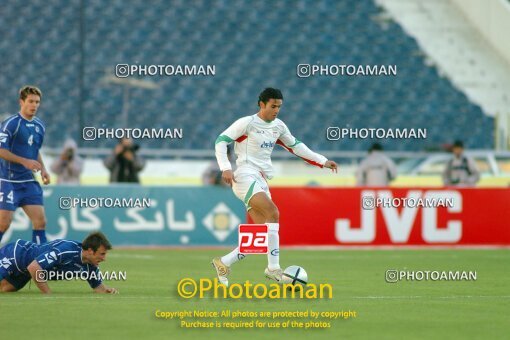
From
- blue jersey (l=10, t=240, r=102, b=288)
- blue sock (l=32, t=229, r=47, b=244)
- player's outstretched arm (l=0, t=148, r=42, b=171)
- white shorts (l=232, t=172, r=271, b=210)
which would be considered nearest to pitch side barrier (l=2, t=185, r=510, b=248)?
blue sock (l=32, t=229, r=47, b=244)

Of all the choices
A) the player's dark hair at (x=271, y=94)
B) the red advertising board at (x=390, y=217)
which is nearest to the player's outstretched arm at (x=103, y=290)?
the player's dark hair at (x=271, y=94)

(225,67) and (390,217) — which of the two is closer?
(390,217)

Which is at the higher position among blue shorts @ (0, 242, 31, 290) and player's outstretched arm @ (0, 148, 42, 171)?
player's outstretched arm @ (0, 148, 42, 171)

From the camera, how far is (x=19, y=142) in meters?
12.2

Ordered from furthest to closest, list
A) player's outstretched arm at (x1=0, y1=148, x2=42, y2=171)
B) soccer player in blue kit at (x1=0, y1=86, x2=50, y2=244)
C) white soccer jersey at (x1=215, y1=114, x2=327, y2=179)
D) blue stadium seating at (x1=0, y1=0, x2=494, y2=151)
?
blue stadium seating at (x1=0, y1=0, x2=494, y2=151), soccer player in blue kit at (x1=0, y1=86, x2=50, y2=244), player's outstretched arm at (x1=0, y1=148, x2=42, y2=171), white soccer jersey at (x1=215, y1=114, x2=327, y2=179)

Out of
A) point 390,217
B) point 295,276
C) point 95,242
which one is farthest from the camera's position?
point 390,217

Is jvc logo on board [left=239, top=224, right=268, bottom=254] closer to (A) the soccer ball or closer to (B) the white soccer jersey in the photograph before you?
(A) the soccer ball

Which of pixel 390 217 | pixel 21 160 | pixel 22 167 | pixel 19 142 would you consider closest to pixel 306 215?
pixel 390 217

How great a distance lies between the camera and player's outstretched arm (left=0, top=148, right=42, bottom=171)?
11.8m

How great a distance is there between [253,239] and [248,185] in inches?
27.6

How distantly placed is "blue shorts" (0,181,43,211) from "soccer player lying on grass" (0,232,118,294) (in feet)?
4.88

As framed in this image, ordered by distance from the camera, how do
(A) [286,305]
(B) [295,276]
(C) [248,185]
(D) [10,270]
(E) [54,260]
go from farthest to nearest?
1. (C) [248,185]
2. (B) [295,276]
3. (D) [10,270]
4. (E) [54,260]
5. (A) [286,305]

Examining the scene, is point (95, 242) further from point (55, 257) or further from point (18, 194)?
point (18, 194)

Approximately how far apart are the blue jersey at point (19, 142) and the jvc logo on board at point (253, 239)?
9.20ft
